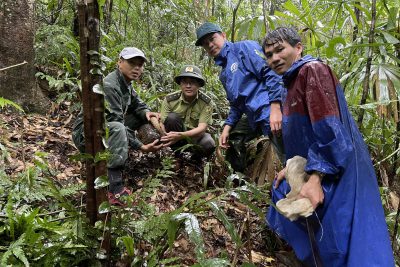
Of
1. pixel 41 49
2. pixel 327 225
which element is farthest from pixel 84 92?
pixel 41 49

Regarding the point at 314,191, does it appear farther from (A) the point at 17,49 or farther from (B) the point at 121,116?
(A) the point at 17,49

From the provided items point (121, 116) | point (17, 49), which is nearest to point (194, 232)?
point (121, 116)

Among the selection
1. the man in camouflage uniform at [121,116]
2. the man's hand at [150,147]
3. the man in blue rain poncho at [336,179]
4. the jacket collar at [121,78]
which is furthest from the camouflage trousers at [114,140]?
the man in blue rain poncho at [336,179]

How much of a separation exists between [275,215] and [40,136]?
9.24 ft

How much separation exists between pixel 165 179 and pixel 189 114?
935 mm

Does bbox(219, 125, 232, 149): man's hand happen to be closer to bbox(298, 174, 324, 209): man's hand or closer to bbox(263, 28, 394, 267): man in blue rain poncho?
bbox(263, 28, 394, 267): man in blue rain poncho

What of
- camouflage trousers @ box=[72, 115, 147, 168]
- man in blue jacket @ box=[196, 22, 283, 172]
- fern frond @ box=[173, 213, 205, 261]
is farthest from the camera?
man in blue jacket @ box=[196, 22, 283, 172]

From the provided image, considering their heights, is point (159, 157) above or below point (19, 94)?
below

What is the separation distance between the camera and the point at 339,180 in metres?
2.09

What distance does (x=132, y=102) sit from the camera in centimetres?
429

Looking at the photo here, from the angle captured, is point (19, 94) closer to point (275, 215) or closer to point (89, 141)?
point (89, 141)

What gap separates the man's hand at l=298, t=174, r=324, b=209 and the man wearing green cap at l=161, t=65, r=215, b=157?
2.19 m

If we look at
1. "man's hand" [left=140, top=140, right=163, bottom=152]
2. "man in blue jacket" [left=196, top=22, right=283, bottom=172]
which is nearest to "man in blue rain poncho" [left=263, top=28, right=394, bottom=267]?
"man in blue jacket" [left=196, top=22, right=283, bottom=172]

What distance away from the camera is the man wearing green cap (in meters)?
4.21
